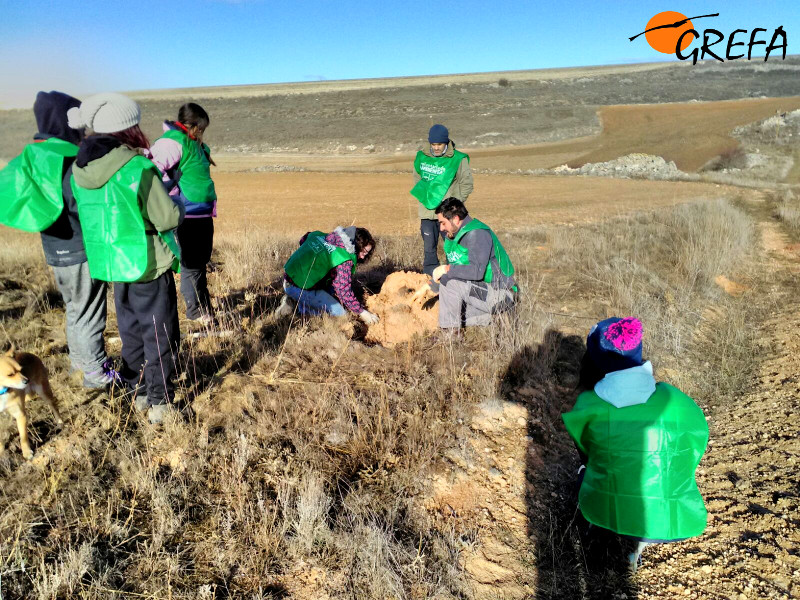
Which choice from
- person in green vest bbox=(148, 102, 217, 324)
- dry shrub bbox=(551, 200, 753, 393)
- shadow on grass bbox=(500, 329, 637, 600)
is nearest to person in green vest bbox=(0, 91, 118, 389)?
person in green vest bbox=(148, 102, 217, 324)

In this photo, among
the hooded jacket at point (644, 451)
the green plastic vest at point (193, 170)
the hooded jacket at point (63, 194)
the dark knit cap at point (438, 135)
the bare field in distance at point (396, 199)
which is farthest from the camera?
the bare field in distance at point (396, 199)

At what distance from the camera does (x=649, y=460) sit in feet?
6.97

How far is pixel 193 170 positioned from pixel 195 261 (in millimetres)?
751

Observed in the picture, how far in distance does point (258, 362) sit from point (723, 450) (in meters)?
3.13

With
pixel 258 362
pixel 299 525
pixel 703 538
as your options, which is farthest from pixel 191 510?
pixel 703 538

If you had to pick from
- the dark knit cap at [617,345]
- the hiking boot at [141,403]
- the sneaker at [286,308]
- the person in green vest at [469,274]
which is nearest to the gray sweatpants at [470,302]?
the person in green vest at [469,274]

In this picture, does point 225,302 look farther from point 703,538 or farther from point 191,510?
point 703,538

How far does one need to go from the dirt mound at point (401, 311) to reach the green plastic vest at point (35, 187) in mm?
2587

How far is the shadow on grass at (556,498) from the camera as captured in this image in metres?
2.36

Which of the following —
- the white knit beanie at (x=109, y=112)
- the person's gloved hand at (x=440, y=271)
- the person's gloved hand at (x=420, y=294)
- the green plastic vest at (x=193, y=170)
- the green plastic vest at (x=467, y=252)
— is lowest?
the person's gloved hand at (x=420, y=294)

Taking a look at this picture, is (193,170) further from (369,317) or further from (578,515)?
(578,515)

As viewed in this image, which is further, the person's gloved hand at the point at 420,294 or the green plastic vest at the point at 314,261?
the person's gloved hand at the point at 420,294

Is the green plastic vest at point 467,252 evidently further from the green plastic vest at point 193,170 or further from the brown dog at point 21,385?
the brown dog at point 21,385

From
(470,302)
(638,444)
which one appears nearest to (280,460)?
(638,444)
